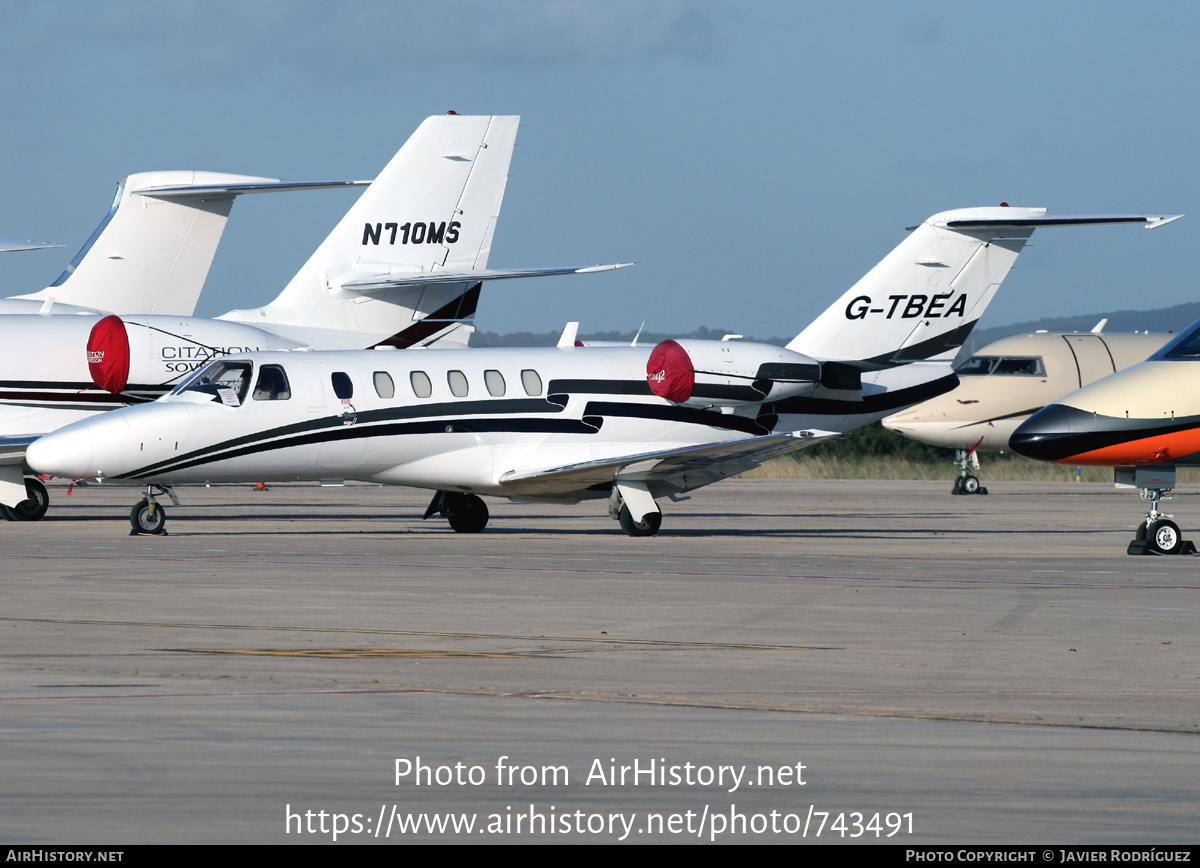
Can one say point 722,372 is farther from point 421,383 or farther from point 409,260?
point 409,260

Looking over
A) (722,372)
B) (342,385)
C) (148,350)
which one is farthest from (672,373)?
(148,350)

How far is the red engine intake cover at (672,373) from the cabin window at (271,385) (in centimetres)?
535

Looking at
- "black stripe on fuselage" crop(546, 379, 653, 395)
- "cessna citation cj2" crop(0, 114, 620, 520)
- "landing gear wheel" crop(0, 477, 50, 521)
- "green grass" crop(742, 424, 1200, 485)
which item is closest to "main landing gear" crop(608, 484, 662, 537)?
"black stripe on fuselage" crop(546, 379, 653, 395)

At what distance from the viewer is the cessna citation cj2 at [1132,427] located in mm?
Answer: 19266

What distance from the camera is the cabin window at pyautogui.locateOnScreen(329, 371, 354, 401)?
2302 centimetres

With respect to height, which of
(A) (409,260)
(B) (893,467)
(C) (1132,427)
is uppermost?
(A) (409,260)

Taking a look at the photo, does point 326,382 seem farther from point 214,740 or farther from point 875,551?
point 214,740

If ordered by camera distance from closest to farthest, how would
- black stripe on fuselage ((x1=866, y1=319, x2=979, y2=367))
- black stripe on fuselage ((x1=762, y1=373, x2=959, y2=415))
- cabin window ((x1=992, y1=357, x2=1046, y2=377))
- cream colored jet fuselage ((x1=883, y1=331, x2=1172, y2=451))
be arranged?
black stripe on fuselage ((x1=762, y1=373, x2=959, y2=415)) → black stripe on fuselage ((x1=866, y1=319, x2=979, y2=367)) → cream colored jet fuselage ((x1=883, y1=331, x2=1172, y2=451)) → cabin window ((x1=992, y1=357, x2=1046, y2=377))

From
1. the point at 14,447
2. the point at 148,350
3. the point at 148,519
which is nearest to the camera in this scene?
the point at 148,519

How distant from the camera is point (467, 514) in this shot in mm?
24984

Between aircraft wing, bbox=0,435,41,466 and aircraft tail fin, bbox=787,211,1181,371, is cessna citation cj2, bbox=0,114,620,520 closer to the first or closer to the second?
aircraft wing, bbox=0,435,41,466

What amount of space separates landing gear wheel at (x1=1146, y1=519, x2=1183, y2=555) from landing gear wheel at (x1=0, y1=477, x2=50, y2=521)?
17.5 metres

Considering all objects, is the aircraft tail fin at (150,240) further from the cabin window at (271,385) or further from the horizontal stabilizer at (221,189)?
the cabin window at (271,385)

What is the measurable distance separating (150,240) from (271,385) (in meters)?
13.4
